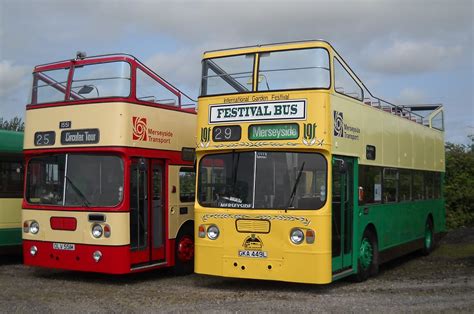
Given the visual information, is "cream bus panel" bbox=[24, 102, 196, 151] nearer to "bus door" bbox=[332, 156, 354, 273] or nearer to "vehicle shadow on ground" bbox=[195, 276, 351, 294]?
"vehicle shadow on ground" bbox=[195, 276, 351, 294]

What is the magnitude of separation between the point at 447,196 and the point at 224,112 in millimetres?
14654

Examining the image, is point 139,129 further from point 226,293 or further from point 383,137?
point 383,137

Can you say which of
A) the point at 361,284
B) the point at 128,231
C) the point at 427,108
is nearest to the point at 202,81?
the point at 128,231

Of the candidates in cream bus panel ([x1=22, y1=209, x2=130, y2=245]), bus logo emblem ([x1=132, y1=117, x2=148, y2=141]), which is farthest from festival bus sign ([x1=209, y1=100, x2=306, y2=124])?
cream bus panel ([x1=22, y1=209, x2=130, y2=245])

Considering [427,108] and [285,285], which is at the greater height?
[427,108]

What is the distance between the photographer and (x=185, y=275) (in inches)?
511

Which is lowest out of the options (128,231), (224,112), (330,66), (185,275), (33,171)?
(185,275)

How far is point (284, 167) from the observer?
407 inches

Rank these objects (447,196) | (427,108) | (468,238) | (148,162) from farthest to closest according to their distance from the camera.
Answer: (447,196) < (468,238) < (427,108) < (148,162)

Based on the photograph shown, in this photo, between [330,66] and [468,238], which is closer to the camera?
[330,66]

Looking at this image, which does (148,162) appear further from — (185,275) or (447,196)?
(447,196)

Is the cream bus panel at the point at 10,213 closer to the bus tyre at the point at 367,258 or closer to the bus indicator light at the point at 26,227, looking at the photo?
the bus indicator light at the point at 26,227

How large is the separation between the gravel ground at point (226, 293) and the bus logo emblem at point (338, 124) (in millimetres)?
2603

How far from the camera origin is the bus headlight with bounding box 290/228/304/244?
33.1 ft
